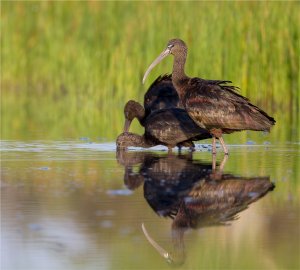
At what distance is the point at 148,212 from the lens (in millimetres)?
8125

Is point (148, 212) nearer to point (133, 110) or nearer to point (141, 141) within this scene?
point (141, 141)

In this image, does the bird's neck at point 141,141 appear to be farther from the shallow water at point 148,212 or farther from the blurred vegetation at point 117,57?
the shallow water at point 148,212

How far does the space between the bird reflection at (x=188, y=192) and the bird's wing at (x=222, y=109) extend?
0.64 meters

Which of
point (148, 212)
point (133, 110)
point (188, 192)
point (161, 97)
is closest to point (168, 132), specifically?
point (133, 110)

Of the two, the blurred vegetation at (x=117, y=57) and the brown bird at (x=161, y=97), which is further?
the blurred vegetation at (x=117, y=57)

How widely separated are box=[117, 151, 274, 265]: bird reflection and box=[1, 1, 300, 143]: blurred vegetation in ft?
13.3

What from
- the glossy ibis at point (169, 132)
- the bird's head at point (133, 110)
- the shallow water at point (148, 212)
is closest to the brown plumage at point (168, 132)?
the glossy ibis at point (169, 132)

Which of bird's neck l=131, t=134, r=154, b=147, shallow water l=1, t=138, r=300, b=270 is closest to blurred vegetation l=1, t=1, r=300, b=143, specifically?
bird's neck l=131, t=134, r=154, b=147

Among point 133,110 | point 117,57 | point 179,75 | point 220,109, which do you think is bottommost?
point 133,110

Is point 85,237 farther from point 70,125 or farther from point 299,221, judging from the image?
point 70,125

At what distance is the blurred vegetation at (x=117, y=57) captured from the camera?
18.4 meters

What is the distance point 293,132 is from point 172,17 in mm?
5499

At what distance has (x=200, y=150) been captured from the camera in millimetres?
13508

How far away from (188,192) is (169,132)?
13.9 ft
